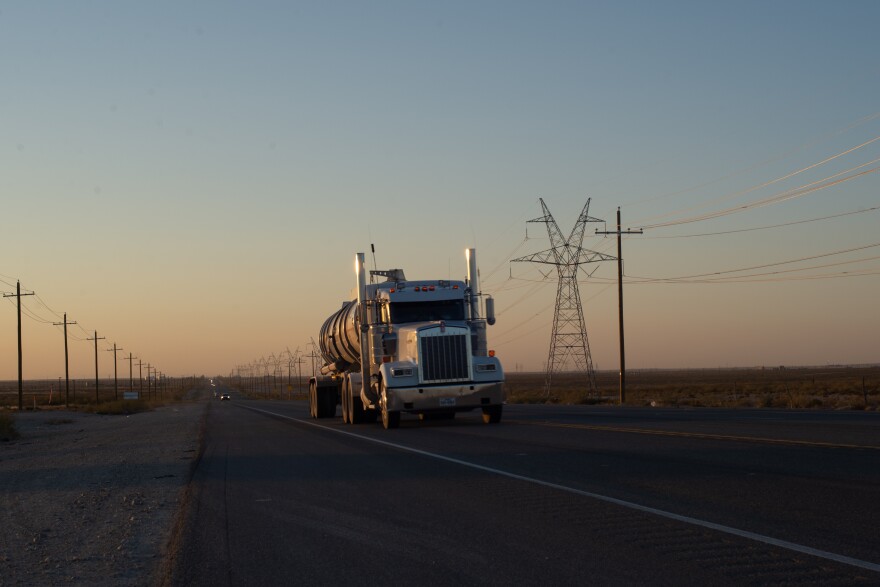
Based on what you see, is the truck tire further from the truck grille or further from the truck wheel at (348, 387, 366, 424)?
the truck grille

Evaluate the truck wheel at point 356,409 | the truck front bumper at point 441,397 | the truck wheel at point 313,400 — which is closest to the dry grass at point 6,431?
the truck wheel at point 313,400

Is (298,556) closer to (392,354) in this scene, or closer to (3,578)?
(3,578)

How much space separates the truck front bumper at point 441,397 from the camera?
24.8 meters

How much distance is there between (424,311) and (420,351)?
6.56ft

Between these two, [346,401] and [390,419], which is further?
[346,401]

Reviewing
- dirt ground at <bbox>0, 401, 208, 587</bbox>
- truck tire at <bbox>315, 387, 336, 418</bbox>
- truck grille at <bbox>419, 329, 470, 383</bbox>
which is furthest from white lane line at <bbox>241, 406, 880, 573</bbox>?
truck tire at <bbox>315, 387, 336, 418</bbox>

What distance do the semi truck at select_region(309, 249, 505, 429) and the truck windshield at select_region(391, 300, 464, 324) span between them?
0.09 feet

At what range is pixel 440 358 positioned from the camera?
24.8 metres

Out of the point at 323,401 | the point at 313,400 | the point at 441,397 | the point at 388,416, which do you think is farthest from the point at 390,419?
the point at 313,400

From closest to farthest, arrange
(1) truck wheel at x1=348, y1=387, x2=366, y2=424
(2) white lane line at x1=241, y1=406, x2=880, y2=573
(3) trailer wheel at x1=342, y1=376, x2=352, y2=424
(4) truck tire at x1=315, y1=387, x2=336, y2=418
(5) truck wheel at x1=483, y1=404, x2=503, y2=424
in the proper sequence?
(2) white lane line at x1=241, y1=406, x2=880, y2=573, (5) truck wheel at x1=483, y1=404, x2=503, y2=424, (1) truck wheel at x1=348, y1=387, x2=366, y2=424, (3) trailer wheel at x1=342, y1=376, x2=352, y2=424, (4) truck tire at x1=315, y1=387, x2=336, y2=418

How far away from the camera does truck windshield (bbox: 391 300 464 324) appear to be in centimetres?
2638

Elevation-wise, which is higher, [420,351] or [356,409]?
[420,351]

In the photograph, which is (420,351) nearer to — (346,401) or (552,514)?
(346,401)

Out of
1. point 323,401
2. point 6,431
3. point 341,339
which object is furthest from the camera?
point 6,431
